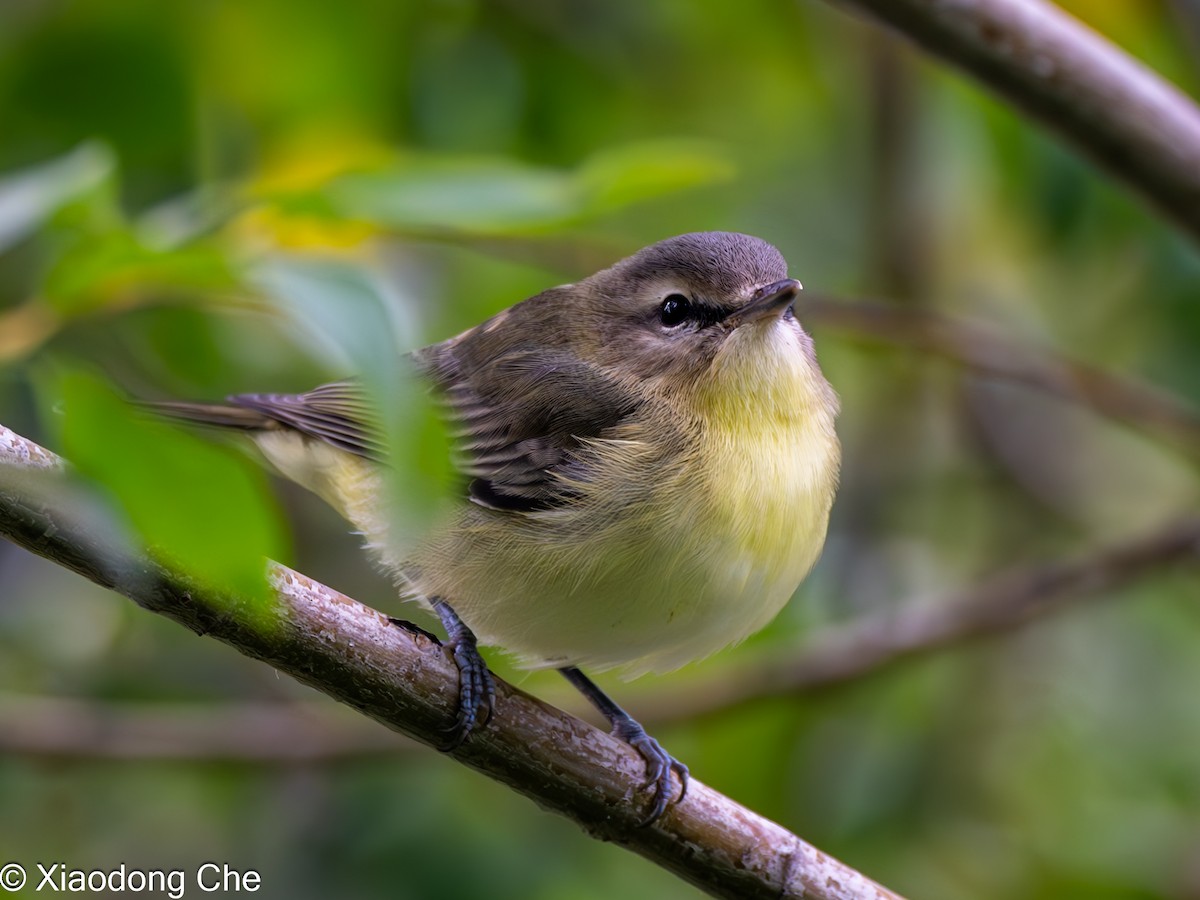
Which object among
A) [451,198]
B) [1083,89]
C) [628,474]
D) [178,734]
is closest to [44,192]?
[451,198]

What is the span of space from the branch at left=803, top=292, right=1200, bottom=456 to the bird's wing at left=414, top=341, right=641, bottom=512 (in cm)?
109

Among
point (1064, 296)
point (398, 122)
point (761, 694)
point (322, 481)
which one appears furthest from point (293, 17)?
point (1064, 296)

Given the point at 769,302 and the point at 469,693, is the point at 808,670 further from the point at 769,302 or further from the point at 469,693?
the point at 469,693

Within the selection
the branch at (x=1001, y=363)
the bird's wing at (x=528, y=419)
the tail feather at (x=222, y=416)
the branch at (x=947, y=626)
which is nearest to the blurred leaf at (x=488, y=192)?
the bird's wing at (x=528, y=419)

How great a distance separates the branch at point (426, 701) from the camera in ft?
6.63

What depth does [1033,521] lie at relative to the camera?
18.3ft

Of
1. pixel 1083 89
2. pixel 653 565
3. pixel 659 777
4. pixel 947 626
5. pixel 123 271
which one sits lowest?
pixel 659 777

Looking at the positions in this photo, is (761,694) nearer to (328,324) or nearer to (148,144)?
(148,144)

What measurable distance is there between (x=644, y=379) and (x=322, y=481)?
101 cm

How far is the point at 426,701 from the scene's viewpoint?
2.57 m

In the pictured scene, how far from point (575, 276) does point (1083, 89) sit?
1804mm

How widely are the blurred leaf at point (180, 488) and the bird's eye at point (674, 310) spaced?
198 centimetres

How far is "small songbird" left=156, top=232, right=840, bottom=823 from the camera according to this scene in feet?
9.87

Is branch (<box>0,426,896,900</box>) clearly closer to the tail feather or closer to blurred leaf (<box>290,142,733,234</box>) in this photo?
blurred leaf (<box>290,142,733,234</box>)
